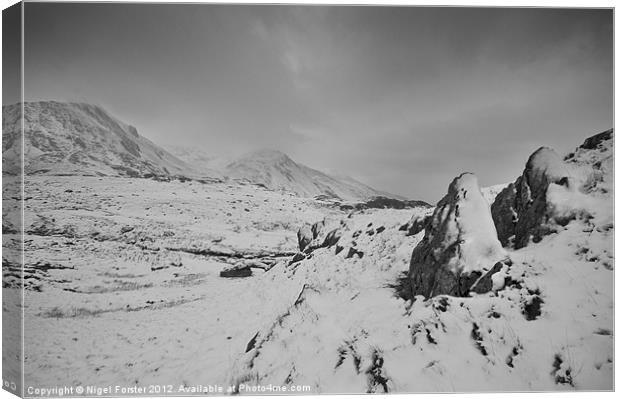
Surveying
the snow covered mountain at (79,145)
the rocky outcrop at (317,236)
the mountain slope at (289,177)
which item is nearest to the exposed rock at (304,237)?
the rocky outcrop at (317,236)

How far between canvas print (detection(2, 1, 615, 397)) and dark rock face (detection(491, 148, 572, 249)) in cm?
4

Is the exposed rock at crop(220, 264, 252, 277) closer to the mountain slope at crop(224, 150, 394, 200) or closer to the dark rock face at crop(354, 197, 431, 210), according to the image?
the mountain slope at crop(224, 150, 394, 200)

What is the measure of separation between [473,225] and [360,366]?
3086 millimetres

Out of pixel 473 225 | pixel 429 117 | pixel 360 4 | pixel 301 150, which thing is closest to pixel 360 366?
pixel 473 225

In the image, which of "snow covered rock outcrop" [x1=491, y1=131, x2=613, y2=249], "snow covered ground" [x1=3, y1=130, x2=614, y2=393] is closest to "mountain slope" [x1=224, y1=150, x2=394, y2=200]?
"snow covered ground" [x1=3, y1=130, x2=614, y2=393]

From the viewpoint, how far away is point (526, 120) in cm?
688

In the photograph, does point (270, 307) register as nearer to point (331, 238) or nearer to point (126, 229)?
point (331, 238)

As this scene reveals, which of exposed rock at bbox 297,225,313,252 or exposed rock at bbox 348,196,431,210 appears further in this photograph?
exposed rock at bbox 297,225,313,252

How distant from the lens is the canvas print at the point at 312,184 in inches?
202

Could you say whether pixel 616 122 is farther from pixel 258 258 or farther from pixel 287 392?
pixel 258 258

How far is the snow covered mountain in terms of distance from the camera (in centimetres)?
611

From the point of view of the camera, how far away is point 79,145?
8.26 m

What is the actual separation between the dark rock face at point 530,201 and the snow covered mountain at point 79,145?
22.6ft

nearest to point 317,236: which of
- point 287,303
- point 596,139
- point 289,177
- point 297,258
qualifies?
point 297,258
